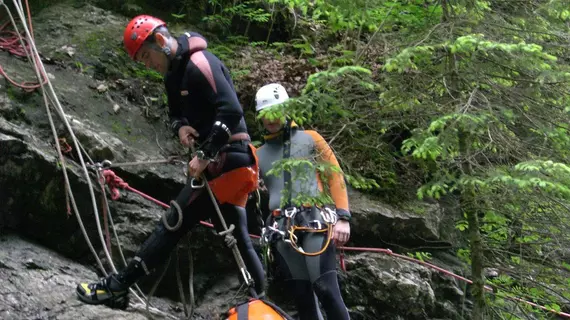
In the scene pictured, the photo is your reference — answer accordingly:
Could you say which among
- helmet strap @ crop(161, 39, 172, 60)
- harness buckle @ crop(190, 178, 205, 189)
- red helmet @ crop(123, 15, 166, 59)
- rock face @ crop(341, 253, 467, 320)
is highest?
red helmet @ crop(123, 15, 166, 59)

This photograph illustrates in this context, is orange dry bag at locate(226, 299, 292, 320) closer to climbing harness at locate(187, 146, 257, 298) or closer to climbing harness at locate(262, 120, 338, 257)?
climbing harness at locate(187, 146, 257, 298)

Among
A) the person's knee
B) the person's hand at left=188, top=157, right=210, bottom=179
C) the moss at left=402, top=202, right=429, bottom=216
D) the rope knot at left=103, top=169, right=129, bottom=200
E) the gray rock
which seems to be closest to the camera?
the person's hand at left=188, top=157, right=210, bottom=179

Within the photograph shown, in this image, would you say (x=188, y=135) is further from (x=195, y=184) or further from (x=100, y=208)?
(x=100, y=208)

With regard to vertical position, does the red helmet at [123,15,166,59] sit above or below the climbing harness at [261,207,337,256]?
above

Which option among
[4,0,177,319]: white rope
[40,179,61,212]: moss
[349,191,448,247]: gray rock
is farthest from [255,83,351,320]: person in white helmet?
[349,191,448,247]: gray rock

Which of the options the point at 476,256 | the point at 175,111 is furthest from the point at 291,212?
the point at 476,256

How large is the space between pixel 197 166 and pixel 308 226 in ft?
2.99

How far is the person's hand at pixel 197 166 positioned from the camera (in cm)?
374

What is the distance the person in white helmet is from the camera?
389 centimetres

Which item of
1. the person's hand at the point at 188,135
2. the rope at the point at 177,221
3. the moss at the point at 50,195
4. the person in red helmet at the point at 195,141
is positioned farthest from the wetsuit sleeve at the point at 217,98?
the moss at the point at 50,195

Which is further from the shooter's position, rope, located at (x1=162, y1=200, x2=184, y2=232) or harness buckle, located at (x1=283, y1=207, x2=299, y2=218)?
harness buckle, located at (x1=283, y1=207, x2=299, y2=218)

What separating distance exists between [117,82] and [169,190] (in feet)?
5.07

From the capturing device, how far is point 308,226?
3.98m

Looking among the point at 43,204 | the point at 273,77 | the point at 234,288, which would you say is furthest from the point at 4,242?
the point at 273,77
